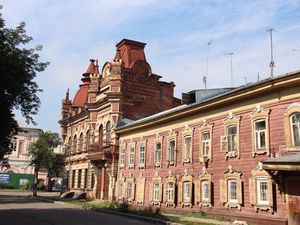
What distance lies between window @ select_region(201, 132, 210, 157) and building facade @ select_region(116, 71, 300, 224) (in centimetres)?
1

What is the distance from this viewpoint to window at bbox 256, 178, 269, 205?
59.7 ft

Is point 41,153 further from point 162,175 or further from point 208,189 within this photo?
point 208,189

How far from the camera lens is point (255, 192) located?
18750 mm

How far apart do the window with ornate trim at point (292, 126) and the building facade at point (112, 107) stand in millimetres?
20696

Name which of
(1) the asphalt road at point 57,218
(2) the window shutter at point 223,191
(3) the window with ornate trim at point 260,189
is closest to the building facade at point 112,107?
(1) the asphalt road at point 57,218

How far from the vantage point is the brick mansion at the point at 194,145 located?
694 inches

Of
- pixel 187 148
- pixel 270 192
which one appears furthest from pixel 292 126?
pixel 187 148

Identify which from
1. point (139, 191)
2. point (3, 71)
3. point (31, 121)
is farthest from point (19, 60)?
point (139, 191)

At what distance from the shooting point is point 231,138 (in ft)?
69.5

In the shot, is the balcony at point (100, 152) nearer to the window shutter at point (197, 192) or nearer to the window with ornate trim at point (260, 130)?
the window shutter at point (197, 192)

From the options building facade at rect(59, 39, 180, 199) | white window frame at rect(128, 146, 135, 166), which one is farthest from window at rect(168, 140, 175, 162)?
building facade at rect(59, 39, 180, 199)

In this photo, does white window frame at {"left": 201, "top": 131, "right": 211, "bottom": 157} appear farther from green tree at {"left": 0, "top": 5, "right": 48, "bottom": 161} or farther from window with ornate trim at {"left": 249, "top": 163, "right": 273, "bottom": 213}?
green tree at {"left": 0, "top": 5, "right": 48, "bottom": 161}

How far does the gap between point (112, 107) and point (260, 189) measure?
21.9 m

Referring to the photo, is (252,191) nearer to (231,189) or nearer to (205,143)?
(231,189)
